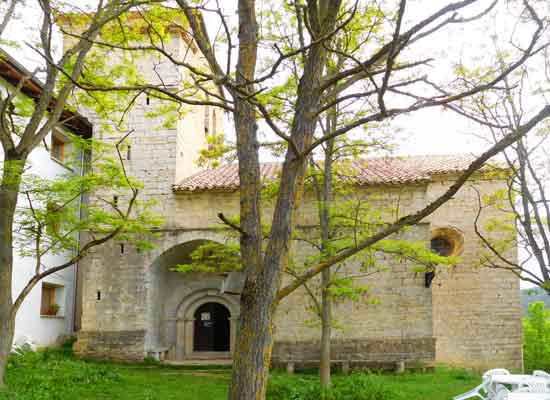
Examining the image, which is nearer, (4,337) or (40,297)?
(4,337)

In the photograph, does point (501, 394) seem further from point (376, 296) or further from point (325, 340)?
point (376, 296)

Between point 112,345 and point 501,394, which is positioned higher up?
point 501,394

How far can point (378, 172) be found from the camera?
48.1 ft

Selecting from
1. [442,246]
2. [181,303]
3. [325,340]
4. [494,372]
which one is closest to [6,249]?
[325,340]

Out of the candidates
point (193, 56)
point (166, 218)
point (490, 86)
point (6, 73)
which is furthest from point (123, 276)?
point (490, 86)

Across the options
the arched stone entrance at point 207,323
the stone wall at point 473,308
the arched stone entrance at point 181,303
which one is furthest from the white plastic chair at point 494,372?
the arched stone entrance at point 207,323

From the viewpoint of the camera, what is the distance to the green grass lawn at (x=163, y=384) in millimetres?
9086

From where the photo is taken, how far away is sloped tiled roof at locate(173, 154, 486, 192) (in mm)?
13898

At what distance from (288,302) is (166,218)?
3.86m

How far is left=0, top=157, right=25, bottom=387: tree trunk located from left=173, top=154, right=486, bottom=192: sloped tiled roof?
231 inches

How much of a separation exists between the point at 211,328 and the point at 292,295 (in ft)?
11.5

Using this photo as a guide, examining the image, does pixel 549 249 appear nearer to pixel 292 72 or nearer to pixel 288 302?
pixel 292 72

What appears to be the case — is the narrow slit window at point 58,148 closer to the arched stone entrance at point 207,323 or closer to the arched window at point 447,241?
the arched stone entrance at point 207,323

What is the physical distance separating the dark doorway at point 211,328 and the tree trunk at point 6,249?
8141mm
